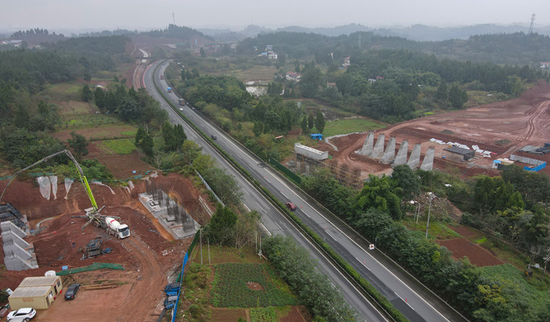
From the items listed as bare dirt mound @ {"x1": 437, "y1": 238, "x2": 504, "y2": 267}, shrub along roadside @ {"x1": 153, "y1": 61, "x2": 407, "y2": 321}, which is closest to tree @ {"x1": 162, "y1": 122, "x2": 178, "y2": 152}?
shrub along roadside @ {"x1": 153, "y1": 61, "x2": 407, "y2": 321}

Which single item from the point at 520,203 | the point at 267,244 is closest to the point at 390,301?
the point at 267,244

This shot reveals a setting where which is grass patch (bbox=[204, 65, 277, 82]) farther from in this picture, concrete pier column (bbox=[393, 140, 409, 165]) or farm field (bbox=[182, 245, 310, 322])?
farm field (bbox=[182, 245, 310, 322])

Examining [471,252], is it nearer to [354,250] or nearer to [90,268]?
[354,250]

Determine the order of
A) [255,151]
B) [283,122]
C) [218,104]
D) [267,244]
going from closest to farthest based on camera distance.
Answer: [267,244]
[255,151]
[283,122]
[218,104]

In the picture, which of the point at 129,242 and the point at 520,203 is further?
the point at 520,203

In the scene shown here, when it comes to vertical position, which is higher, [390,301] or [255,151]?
[255,151]

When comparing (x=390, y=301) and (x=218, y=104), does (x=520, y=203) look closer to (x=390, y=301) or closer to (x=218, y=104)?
(x=390, y=301)
